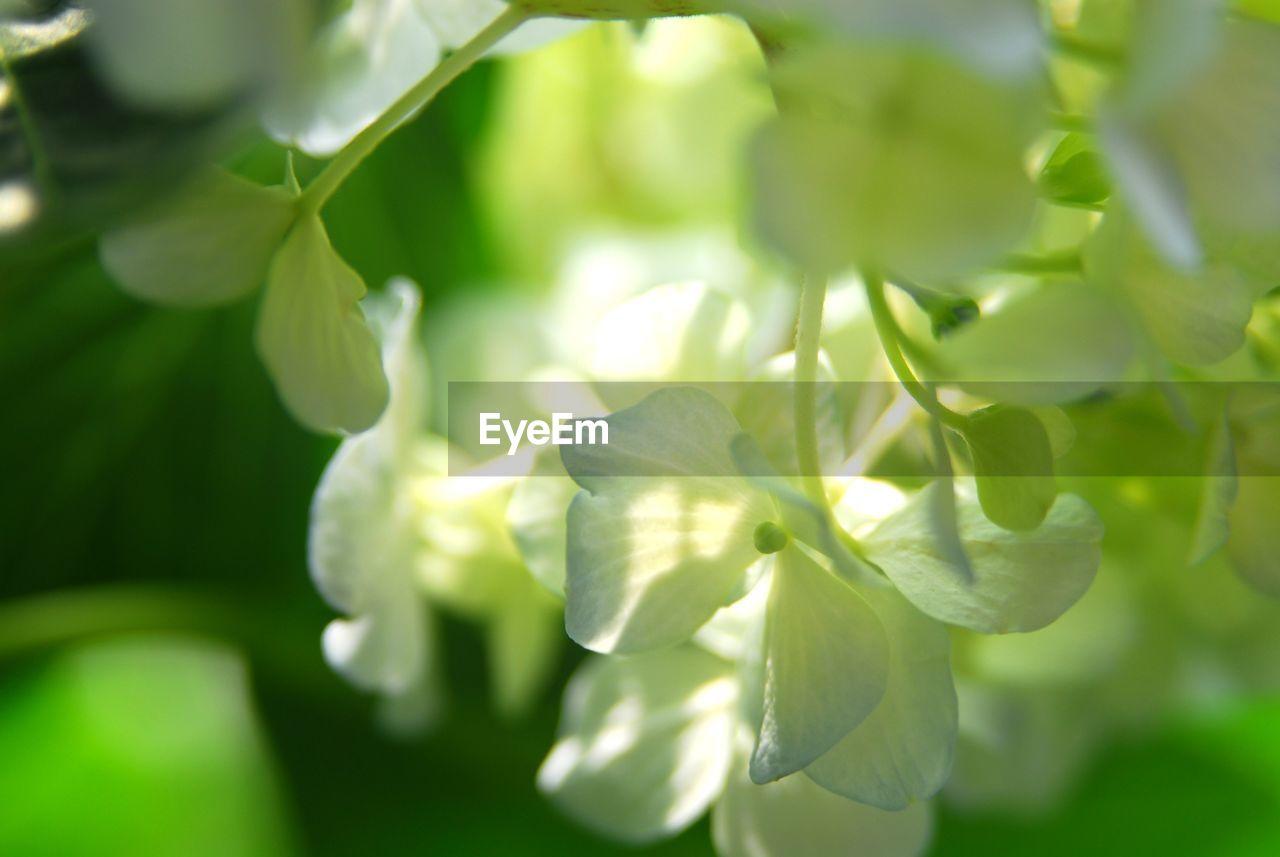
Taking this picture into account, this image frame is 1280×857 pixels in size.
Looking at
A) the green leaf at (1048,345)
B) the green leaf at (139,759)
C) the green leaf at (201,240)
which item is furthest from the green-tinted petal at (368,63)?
the green leaf at (139,759)

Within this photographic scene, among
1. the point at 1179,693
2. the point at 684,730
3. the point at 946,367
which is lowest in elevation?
the point at 1179,693

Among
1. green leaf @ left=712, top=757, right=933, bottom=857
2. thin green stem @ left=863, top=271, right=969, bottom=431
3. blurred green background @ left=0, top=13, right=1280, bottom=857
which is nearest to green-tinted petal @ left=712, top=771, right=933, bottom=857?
green leaf @ left=712, top=757, right=933, bottom=857

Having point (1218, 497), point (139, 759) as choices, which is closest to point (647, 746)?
point (1218, 497)

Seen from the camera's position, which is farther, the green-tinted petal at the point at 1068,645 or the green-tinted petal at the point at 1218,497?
the green-tinted petal at the point at 1068,645

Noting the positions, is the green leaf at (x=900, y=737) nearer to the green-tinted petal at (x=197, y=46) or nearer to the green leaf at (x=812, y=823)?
the green leaf at (x=812, y=823)

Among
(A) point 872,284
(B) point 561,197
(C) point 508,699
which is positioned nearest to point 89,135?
(A) point 872,284

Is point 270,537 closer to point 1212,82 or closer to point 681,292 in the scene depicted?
point 681,292
